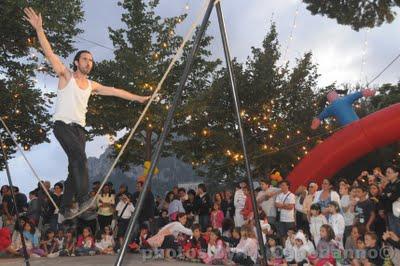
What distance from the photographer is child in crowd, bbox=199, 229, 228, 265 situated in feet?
31.3

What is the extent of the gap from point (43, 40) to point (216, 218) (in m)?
6.69

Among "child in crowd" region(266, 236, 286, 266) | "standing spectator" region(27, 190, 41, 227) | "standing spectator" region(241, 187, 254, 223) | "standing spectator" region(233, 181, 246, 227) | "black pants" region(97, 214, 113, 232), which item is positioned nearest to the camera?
"child in crowd" region(266, 236, 286, 266)

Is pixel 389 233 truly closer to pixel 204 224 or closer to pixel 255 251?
pixel 255 251

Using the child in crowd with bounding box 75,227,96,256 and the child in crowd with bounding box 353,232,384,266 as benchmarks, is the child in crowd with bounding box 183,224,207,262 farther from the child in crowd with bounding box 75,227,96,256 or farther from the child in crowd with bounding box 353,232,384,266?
the child in crowd with bounding box 353,232,384,266

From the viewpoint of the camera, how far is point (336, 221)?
8367 mm

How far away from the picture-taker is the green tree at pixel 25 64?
1677 centimetres

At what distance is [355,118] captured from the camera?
12945 millimetres

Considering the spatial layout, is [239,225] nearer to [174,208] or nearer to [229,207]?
[229,207]

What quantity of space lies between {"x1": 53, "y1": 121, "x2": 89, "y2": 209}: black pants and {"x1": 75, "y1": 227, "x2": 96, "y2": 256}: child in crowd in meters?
6.23

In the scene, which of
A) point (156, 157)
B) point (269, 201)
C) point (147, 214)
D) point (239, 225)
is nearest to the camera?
point (156, 157)

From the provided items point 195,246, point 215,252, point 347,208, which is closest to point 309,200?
point 347,208

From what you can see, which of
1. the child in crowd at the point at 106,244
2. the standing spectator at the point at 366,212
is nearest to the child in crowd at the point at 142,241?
the child in crowd at the point at 106,244

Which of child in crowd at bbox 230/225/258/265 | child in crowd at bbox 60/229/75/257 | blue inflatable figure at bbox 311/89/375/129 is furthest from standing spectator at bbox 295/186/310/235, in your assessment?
child in crowd at bbox 60/229/75/257

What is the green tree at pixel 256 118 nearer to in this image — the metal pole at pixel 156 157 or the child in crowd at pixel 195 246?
the child in crowd at pixel 195 246
